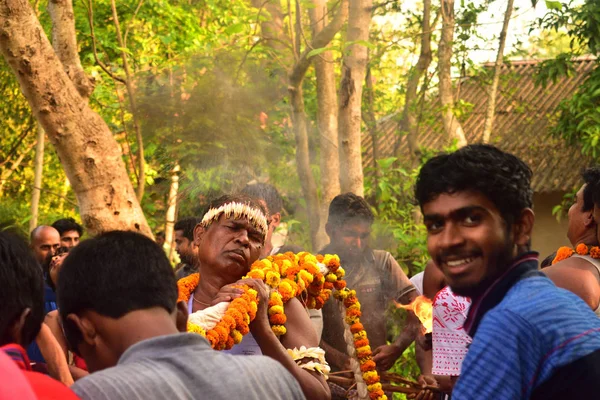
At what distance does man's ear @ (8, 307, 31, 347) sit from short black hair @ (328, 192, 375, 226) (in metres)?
4.90

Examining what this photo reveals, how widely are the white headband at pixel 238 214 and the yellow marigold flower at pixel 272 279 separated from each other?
1.00 feet

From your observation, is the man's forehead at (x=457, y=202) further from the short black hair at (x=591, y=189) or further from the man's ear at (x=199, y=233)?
the short black hair at (x=591, y=189)

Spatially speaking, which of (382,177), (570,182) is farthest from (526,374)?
(570,182)

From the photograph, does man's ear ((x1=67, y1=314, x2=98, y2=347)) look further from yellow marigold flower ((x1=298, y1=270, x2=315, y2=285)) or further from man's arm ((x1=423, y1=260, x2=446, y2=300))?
man's arm ((x1=423, y1=260, x2=446, y2=300))

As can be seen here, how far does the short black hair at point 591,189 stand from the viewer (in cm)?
495

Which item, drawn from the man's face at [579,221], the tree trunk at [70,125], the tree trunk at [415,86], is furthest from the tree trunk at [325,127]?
the man's face at [579,221]

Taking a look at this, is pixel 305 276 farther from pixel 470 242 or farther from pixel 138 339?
pixel 138 339

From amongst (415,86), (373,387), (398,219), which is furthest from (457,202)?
(415,86)

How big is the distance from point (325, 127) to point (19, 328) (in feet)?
22.5

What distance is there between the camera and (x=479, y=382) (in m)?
2.57

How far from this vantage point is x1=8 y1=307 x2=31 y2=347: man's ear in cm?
257

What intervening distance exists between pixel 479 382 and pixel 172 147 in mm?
6390

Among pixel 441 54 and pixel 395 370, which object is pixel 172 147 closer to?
pixel 395 370

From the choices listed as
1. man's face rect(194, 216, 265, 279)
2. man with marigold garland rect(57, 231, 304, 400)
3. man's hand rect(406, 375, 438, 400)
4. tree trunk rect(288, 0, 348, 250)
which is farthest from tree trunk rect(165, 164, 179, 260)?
man with marigold garland rect(57, 231, 304, 400)
